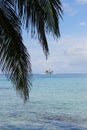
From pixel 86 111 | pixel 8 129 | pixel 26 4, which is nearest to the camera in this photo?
pixel 26 4


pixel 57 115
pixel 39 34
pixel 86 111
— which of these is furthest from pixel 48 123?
pixel 39 34

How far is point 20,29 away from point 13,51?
48 centimetres

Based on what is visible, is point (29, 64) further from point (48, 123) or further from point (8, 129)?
point (48, 123)

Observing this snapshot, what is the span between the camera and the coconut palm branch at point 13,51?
19.9 ft

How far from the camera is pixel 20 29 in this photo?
6.34 metres

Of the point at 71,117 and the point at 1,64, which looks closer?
the point at 1,64

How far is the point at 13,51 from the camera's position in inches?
238

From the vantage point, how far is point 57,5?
261 inches

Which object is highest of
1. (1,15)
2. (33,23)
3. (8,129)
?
(1,15)

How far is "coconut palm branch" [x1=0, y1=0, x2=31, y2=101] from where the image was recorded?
6051 mm

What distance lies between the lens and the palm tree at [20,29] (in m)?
6.06

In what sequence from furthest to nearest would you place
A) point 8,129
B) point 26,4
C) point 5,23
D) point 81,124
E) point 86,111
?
point 86,111
point 81,124
point 8,129
point 26,4
point 5,23

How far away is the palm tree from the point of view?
606 cm

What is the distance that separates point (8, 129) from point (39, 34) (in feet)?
21.5
